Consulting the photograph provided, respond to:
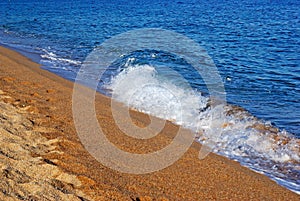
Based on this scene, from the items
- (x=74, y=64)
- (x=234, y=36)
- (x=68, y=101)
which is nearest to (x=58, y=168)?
(x=68, y=101)

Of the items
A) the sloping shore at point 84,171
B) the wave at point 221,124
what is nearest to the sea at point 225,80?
the wave at point 221,124

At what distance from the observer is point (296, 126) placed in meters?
7.37

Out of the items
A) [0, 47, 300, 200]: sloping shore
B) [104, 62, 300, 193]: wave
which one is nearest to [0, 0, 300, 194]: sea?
[104, 62, 300, 193]: wave

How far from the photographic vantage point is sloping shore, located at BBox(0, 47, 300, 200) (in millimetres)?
3898

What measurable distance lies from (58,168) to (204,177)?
1.92 m

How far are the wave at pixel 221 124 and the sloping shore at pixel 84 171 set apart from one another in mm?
432

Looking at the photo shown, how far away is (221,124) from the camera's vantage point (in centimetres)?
737

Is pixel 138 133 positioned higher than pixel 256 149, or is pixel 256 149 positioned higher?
pixel 256 149

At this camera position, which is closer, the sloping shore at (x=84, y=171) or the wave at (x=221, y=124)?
the sloping shore at (x=84, y=171)

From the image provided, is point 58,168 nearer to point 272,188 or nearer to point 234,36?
point 272,188

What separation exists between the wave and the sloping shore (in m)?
0.43

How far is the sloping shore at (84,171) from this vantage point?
12.8 feet

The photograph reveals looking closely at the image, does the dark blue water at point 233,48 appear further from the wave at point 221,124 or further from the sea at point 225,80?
the wave at point 221,124

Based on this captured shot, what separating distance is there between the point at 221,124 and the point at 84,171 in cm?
375
